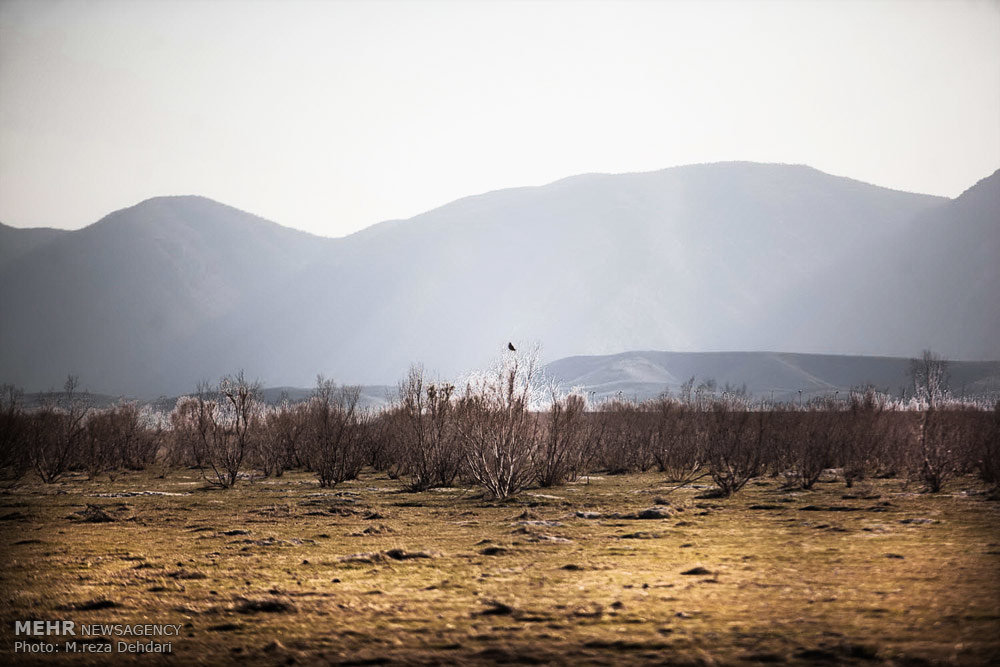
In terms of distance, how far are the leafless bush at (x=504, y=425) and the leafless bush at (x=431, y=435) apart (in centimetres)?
305

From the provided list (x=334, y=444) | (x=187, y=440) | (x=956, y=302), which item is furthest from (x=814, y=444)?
(x=956, y=302)

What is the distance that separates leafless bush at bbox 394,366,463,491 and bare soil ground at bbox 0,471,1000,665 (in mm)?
6393

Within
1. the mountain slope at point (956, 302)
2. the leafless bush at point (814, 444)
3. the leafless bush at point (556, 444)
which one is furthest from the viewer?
the mountain slope at point (956, 302)

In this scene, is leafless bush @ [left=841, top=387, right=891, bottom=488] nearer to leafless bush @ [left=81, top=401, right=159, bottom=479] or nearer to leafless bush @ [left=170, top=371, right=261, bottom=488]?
leafless bush @ [left=170, top=371, right=261, bottom=488]

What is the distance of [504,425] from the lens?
23.3 metres

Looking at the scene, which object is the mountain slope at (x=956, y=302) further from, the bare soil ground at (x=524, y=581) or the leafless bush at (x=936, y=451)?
the bare soil ground at (x=524, y=581)

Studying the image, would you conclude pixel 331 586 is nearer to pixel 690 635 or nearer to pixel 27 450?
pixel 690 635

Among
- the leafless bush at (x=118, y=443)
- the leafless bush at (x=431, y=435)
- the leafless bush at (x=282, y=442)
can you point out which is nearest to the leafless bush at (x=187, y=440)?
A: the leafless bush at (x=118, y=443)

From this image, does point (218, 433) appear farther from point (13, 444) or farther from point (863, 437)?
point (863, 437)

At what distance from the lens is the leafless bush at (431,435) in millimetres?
27516

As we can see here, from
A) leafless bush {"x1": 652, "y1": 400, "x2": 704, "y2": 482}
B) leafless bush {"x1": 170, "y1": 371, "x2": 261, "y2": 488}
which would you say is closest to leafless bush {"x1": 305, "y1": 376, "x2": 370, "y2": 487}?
leafless bush {"x1": 170, "y1": 371, "x2": 261, "y2": 488}

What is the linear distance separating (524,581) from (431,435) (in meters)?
17.6

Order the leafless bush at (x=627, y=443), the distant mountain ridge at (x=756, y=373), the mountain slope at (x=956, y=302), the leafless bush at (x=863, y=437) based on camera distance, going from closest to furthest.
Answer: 1. the leafless bush at (x=863, y=437)
2. the leafless bush at (x=627, y=443)
3. the distant mountain ridge at (x=756, y=373)
4. the mountain slope at (x=956, y=302)

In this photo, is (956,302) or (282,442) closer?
(282,442)
